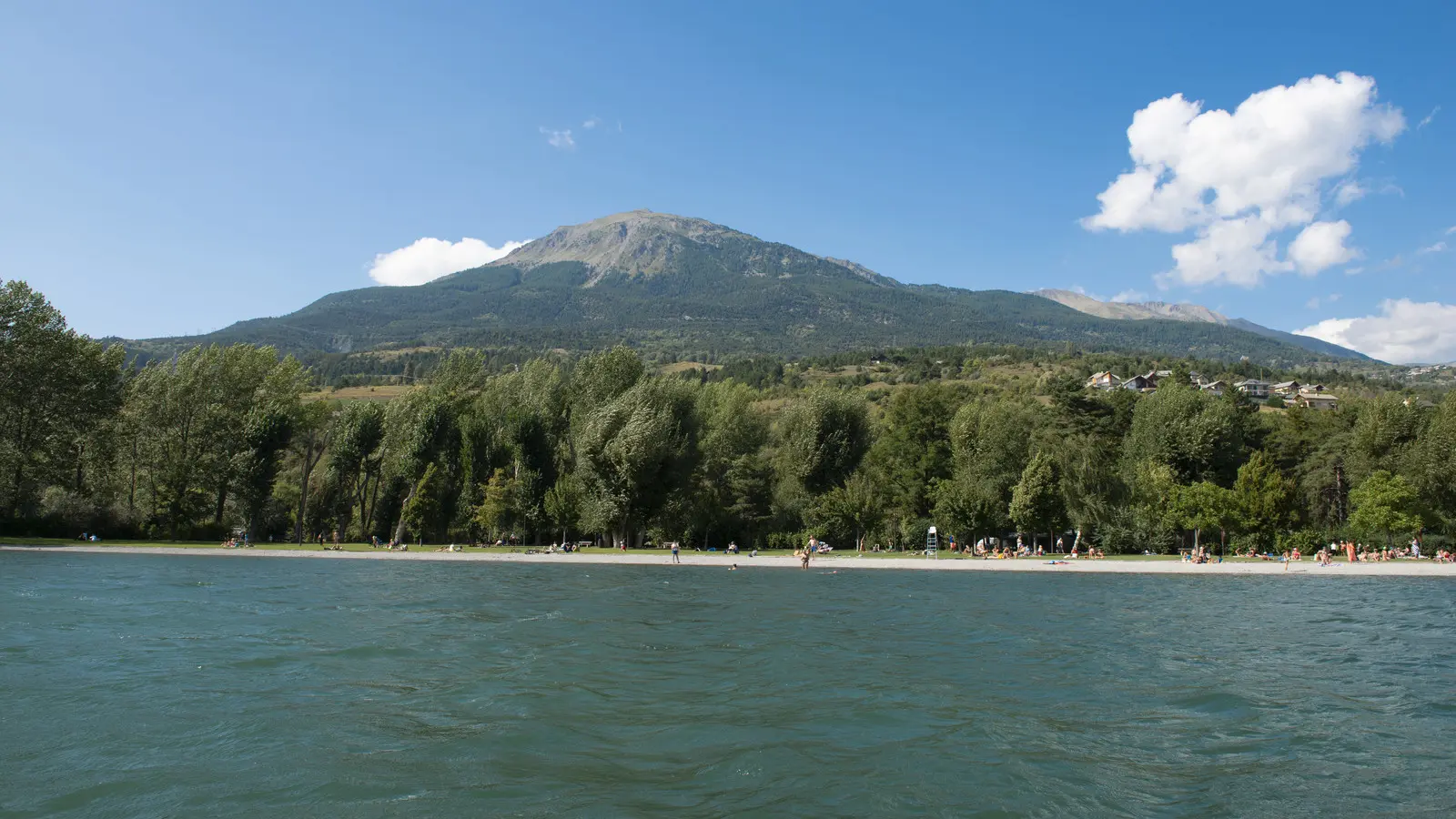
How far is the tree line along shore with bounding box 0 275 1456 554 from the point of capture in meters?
57.4

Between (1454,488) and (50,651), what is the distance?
239 ft

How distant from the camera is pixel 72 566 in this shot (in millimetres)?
40781

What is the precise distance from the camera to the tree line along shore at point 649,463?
57438mm

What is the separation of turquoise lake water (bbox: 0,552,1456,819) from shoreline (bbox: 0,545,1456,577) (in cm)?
1977

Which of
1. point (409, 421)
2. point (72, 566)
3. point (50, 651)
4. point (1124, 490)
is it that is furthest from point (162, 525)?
point (1124, 490)

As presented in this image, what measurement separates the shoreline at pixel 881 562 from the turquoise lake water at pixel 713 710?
19772 mm

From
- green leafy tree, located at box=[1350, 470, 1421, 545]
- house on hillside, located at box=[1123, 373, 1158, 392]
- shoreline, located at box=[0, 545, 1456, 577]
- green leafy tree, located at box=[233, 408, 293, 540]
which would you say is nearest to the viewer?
shoreline, located at box=[0, 545, 1456, 577]

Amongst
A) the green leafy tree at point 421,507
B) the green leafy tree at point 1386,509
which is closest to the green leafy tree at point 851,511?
the green leafy tree at point 421,507

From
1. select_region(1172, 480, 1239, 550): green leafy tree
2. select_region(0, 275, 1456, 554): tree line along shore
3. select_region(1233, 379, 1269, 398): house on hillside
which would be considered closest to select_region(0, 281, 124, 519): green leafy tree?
select_region(0, 275, 1456, 554): tree line along shore

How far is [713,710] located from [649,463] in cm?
4616

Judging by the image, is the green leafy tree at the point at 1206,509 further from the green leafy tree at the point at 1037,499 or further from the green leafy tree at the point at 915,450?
the green leafy tree at the point at 915,450

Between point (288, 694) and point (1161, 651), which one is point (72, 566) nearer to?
point (288, 694)

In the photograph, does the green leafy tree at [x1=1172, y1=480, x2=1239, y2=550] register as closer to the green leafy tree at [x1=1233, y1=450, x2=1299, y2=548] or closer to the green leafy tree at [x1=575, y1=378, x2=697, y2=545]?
the green leafy tree at [x1=1233, y1=450, x2=1299, y2=548]

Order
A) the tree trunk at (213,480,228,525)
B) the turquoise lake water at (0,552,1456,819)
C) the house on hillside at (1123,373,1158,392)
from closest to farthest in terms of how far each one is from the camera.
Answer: the turquoise lake water at (0,552,1456,819), the tree trunk at (213,480,228,525), the house on hillside at (1123,373,1158,392)
